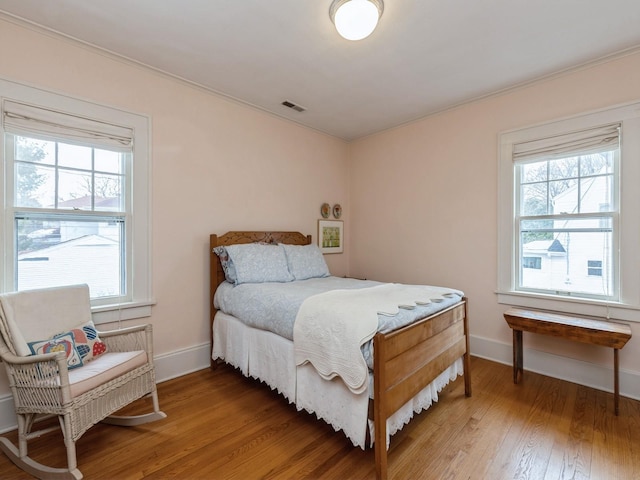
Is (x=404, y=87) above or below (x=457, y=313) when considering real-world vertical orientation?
above

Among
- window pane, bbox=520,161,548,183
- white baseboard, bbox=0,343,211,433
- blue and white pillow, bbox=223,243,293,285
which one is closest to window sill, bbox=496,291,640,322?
window pane, bbox=520,161,548,183

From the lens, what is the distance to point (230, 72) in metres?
2.69

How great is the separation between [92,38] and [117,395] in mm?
2500

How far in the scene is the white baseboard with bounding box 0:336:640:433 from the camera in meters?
2.44

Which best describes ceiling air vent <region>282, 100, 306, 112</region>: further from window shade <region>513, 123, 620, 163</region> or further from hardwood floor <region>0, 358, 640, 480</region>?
hardwood floor <region>0, 358, 640, 480</region>

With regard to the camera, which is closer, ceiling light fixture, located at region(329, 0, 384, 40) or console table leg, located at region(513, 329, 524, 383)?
ceiling light fixture, located at region(329, 0, 384, 40)

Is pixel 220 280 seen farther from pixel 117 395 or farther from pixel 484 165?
pixel 484 165

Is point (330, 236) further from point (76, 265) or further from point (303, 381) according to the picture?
point (76, 265)

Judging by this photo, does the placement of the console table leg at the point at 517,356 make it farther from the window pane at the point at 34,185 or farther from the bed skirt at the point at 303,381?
the window pane at the point at 34,185

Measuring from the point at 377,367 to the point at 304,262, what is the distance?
1.81 meters

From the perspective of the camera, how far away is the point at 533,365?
288 centimetres

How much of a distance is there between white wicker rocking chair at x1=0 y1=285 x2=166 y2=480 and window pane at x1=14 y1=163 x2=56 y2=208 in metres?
0.67

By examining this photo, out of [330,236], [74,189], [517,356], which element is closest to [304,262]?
[330,236]

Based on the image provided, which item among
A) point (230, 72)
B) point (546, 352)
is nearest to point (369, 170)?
point (230, 72)
